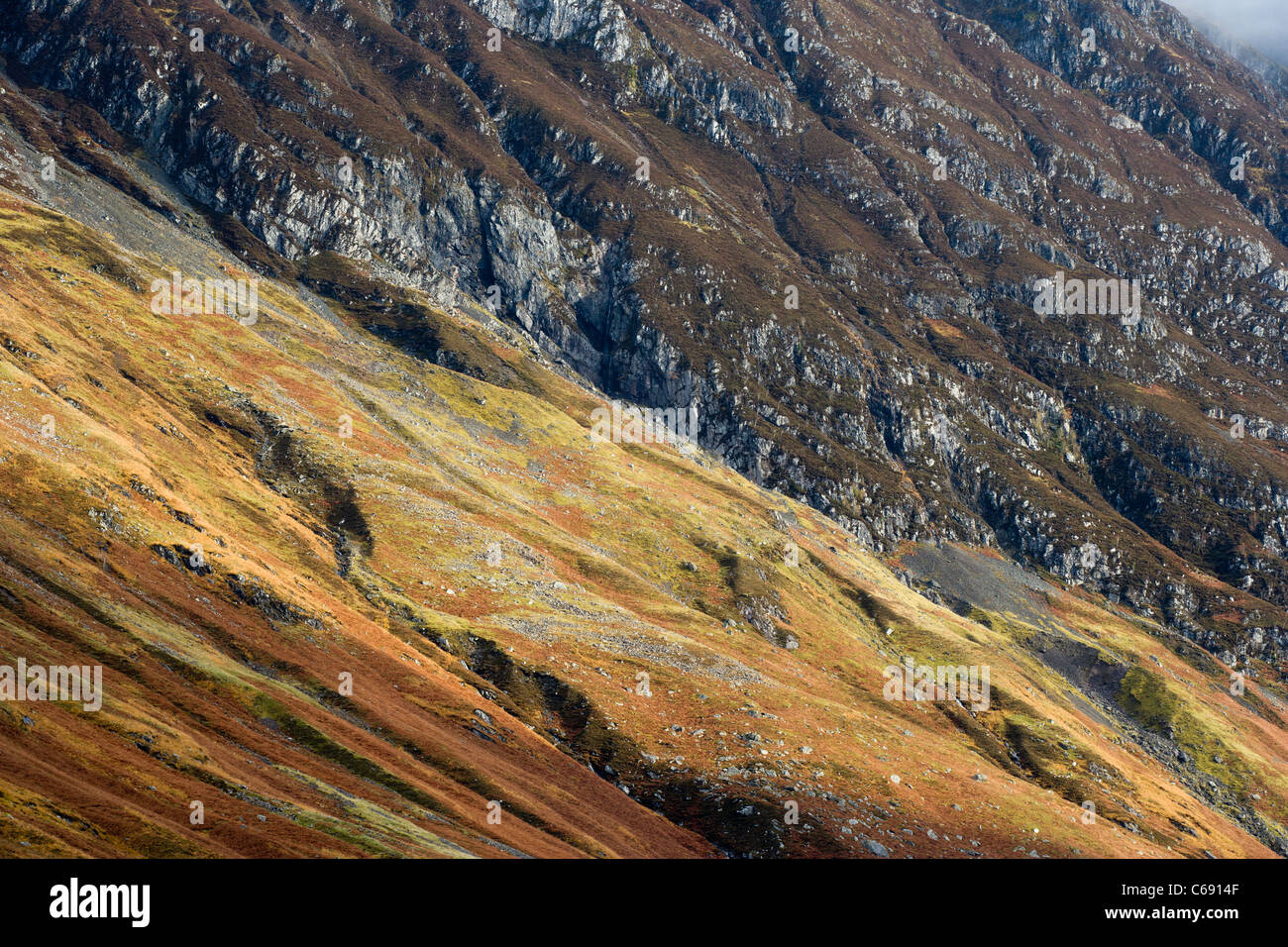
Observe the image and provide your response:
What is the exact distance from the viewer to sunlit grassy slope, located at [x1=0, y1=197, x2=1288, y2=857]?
56.4m

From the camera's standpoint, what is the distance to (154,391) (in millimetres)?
120188

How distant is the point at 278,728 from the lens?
208 ft

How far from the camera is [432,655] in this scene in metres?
90.2

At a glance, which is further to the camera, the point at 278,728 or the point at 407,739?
the point at 407,739

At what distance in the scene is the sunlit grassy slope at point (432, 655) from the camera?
2222 inches

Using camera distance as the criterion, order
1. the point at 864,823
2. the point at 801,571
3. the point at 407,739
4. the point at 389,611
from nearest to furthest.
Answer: the point at 407,739
the point at 864,823
the point at 389,611
the point at 801,571

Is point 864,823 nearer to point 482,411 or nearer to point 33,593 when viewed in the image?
point 33,593

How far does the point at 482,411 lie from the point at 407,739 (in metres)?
127
